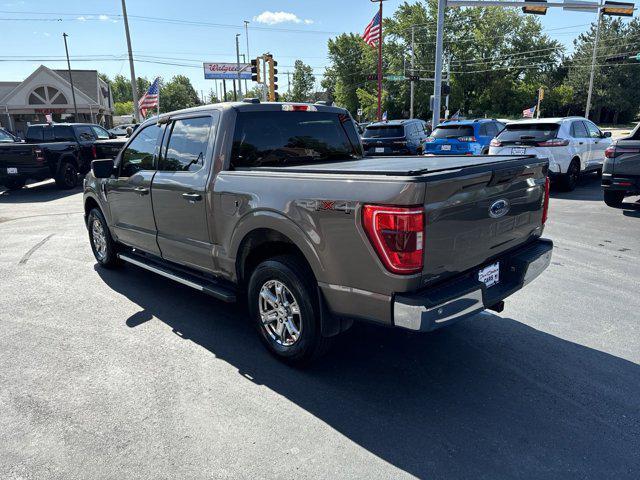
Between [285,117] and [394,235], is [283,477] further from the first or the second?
[285,117]

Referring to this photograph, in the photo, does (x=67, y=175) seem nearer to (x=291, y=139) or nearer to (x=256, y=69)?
(x=256, y=69)

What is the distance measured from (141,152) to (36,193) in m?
11.9

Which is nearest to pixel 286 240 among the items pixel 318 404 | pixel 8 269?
pixel 318 404

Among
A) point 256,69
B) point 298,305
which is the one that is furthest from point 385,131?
point 298,305

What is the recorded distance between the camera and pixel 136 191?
195 inches

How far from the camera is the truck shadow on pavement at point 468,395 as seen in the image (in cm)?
255

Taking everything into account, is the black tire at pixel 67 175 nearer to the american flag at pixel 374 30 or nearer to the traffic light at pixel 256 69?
the traffic light at pixel 256 69

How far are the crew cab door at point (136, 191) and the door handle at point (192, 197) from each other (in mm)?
750

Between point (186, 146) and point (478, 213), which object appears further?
point (186, 146)

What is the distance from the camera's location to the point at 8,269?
257 inches

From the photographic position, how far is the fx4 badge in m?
2.79

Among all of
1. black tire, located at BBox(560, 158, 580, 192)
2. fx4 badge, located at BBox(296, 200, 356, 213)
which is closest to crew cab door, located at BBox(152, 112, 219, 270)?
fx4 badge, located at BBox(296, 200, 356, 213)

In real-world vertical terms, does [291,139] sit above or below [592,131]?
above

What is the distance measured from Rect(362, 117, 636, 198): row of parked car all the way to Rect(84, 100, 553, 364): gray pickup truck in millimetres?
7642
